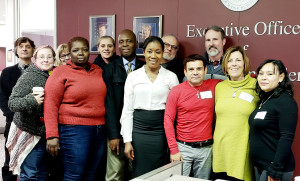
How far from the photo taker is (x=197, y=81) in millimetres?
Result: 2104

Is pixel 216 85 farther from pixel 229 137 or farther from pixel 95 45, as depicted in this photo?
pixel 95 45

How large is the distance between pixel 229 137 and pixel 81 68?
125 cm

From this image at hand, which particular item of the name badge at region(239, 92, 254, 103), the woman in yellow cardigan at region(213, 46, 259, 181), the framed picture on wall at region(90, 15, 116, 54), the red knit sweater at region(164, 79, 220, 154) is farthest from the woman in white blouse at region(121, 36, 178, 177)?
the framed picture on wall at region(90, 15, 116, 54)

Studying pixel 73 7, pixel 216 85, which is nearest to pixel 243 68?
pixel 216 85

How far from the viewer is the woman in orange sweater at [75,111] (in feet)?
7.00

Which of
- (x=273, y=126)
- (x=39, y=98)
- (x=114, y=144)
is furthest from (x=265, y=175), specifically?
(x=39, y=98)

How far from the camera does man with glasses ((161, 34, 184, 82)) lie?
286cm

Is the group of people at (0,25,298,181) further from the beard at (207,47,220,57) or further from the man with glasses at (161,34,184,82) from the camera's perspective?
the man with glasses at (161,34,184,82)

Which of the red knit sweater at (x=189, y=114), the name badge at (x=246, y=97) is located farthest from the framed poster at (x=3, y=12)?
the name badge at (x=246, y=97)

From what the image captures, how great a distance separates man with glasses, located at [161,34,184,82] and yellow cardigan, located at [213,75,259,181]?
2.80 feet

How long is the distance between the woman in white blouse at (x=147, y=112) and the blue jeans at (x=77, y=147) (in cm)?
27

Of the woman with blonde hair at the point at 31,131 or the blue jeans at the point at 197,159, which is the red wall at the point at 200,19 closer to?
the blue jeans at the point at 197,159

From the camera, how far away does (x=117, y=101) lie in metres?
2.39

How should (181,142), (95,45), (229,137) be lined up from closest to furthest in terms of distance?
(229,137) → (181,142) → (95,45)
